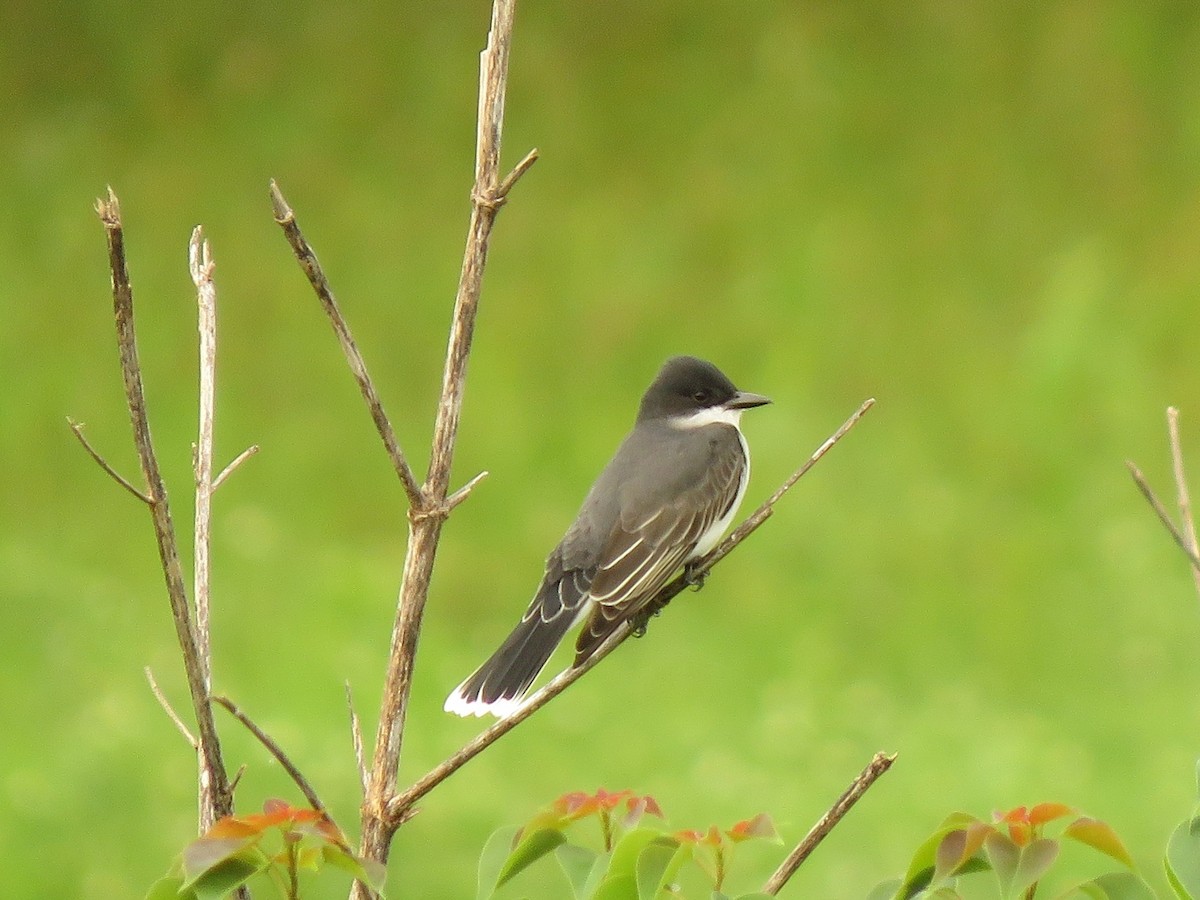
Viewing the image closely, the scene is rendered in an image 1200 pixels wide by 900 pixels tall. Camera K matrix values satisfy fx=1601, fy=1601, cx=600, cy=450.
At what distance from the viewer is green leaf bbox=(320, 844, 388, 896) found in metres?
1.19

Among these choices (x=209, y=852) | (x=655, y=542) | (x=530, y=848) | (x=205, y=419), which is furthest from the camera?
(x=655, y=542)

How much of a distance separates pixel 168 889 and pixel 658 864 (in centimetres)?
39

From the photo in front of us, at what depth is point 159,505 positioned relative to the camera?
4.79 feet

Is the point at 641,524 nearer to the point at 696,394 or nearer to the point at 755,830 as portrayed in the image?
the point at 696,394

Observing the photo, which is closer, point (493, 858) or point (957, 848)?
point (957, 848)

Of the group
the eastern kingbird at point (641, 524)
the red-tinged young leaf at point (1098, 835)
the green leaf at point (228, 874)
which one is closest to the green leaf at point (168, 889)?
the green leaf at point (228, 874)

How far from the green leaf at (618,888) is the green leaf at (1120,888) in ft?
1.13

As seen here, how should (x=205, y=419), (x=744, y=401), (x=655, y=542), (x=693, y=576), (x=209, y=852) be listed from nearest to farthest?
(x=209, y=852), (x=205, y=419), (x=693, y=576), (x=655, y=542), (x=744, y=401)

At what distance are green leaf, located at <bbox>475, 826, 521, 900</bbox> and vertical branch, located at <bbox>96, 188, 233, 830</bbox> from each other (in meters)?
0.27

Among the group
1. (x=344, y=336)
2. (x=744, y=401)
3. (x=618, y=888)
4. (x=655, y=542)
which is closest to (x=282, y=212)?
(x=344, y=336)

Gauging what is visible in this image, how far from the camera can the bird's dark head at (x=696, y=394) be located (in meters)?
4.22

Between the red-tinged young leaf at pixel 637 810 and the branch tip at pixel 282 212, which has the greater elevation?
the branch tip at pixel 282 212

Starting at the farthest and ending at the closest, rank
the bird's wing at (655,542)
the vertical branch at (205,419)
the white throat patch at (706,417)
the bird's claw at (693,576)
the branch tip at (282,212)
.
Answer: the white throat patch at (706,417) < the bird's wing at (655,542) < the bird's claw at (693,576) < the vertical branch at (205,419) < the branch tip at (282,212)

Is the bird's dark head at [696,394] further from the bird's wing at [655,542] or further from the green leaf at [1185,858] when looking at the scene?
the green leaf at [1185,858]
